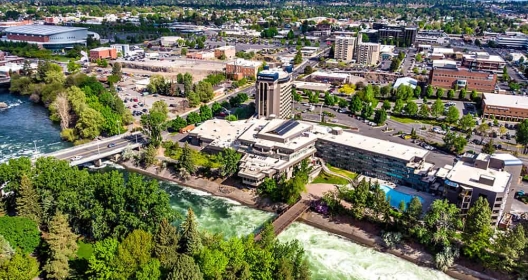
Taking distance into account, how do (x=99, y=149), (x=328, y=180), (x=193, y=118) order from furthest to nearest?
(x=193, y=118)
(x=99, y=149)
(x=328, y=180)

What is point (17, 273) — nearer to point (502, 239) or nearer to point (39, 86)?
point (502, 239)

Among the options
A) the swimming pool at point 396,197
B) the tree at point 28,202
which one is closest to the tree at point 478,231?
the swimming pool at point 396,197

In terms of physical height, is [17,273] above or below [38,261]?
above

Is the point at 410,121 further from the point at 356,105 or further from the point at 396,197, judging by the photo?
the point at 396,197

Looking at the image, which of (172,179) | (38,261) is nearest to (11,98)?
(172,179)

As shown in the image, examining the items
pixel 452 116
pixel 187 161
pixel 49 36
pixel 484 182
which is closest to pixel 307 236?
pixel 484 182

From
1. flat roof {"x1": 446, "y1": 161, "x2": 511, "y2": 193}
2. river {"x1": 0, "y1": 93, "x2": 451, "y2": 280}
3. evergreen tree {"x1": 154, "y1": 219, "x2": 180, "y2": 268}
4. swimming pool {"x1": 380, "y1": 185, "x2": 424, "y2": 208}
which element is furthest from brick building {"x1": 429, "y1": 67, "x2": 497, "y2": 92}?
evergreen tree {"x1": 154, "y1": 219, "x2": 180, "y2": 268}

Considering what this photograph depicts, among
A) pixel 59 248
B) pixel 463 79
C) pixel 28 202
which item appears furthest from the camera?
pixel 463 79

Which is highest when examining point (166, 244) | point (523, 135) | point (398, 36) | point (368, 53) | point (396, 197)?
point (398, 36)
